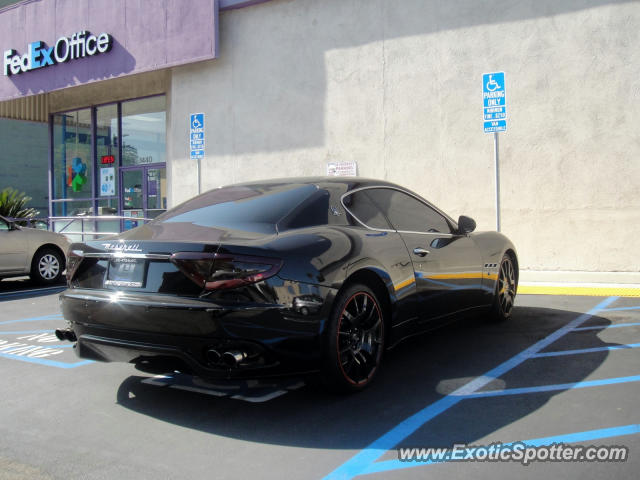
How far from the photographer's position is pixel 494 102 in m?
9.23

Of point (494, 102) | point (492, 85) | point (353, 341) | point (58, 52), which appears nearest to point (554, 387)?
point (353, 341)

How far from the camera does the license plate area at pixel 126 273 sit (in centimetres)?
370

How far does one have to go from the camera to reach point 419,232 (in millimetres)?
5016

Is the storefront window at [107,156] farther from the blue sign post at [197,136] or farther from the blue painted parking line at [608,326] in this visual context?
the blue painted parking line at [608,326]

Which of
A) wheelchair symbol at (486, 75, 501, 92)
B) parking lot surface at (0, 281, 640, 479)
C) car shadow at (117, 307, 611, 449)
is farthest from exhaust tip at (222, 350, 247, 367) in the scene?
wheelchair symbol at (486, 75, 501, 92)

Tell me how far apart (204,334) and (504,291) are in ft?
12.6

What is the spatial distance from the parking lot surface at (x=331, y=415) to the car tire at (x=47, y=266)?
17.8 feet

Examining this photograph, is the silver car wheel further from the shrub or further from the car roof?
the shrub

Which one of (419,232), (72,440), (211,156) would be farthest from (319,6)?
(72,440)

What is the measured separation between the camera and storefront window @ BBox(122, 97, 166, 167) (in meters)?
17.3

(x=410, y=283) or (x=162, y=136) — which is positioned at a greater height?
(x=162, y=136)

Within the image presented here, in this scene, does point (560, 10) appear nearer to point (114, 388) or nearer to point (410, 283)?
point (410, 283)

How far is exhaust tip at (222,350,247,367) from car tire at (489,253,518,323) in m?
3.40

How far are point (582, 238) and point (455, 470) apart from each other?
26.8 ft
